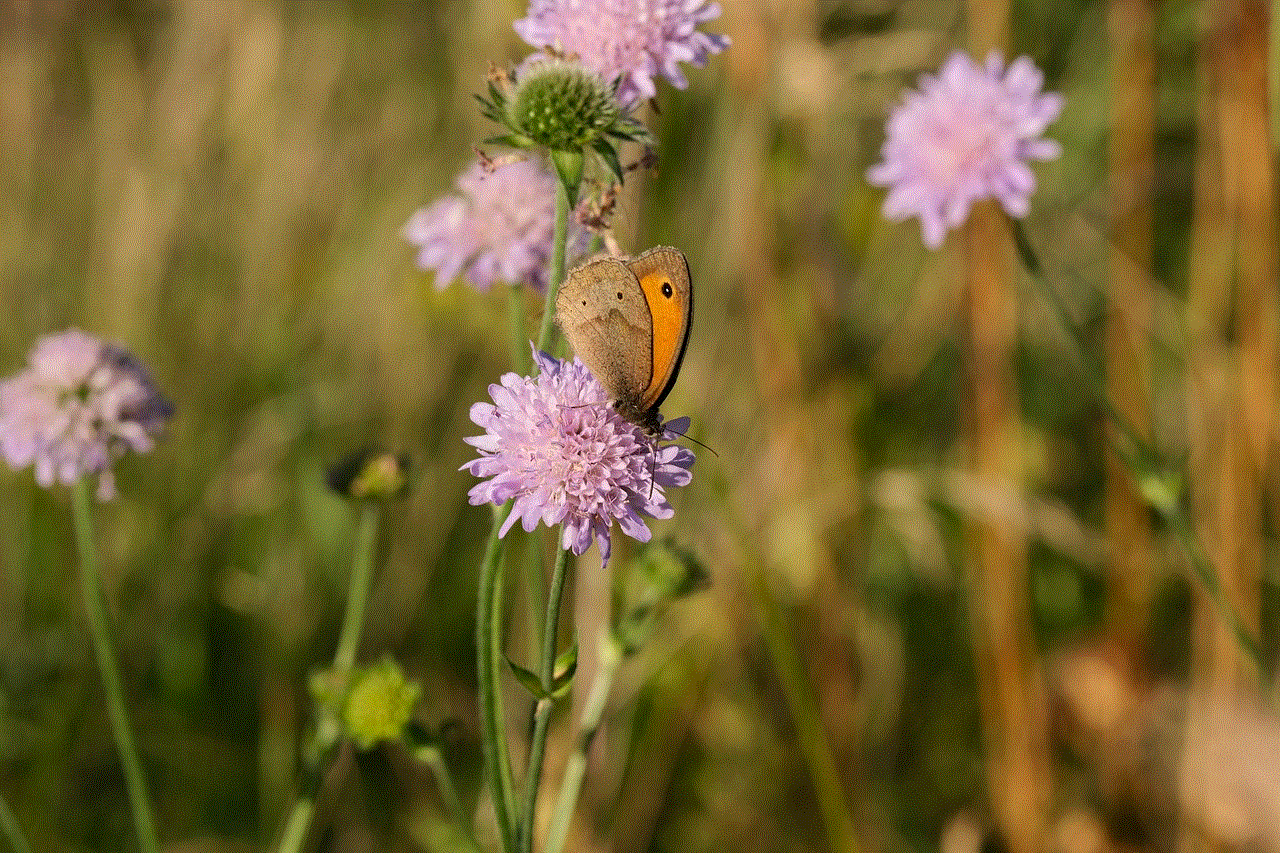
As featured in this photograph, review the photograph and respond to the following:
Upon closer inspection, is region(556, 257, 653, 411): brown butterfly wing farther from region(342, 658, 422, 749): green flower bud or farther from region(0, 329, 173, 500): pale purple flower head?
region(0, 329, 173, 500): pale purple flower head

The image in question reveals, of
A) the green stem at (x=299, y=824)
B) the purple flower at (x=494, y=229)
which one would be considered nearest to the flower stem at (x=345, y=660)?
the green stem at (x=299, y=824)

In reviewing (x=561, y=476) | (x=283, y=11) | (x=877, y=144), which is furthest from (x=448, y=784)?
(x=283, y=11)

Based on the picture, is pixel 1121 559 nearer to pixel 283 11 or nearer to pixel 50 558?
pixel 50 558

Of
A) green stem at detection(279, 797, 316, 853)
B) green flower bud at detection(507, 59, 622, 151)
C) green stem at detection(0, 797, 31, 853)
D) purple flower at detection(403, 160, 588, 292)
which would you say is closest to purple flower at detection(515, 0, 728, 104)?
green flower bud at detection(507, 59, 622, 151)

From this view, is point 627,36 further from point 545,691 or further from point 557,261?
point 545,691

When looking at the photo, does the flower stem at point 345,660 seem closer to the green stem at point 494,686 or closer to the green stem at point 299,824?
the green stem at point 299,824

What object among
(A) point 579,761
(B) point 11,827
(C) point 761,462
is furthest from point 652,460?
(C) point 761,462
